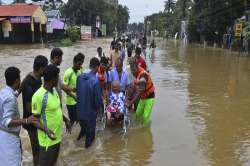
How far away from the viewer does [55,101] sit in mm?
5641

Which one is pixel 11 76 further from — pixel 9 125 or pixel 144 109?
pixel 144 109

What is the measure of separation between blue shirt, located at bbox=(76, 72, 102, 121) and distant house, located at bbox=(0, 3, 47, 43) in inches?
1824

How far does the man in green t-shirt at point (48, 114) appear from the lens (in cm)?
553

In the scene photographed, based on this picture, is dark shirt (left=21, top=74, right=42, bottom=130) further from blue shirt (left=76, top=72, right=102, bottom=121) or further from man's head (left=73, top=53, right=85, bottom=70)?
man's head (left=73, top=53, right=85, bottom=70)

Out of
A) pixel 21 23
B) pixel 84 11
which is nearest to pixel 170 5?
pixel 84 11

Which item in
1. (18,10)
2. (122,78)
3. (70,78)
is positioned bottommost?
(122,78)

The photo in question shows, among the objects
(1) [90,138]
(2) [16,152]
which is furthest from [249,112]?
(2) [16,152]

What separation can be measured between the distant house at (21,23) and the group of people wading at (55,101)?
4432 centimetres

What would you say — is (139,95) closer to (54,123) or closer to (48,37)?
(54,123)

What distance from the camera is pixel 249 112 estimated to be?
12047 mm

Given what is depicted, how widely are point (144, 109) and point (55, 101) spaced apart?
4.51 meters

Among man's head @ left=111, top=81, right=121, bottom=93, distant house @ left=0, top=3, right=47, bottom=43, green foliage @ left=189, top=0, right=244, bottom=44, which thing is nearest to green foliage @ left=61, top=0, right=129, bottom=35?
green foliage @ left=189, top=0, right=244, bottom=44

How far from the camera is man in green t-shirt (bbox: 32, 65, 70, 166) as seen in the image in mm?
5531

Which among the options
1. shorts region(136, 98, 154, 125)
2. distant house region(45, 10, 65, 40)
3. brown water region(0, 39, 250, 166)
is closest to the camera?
brown water region(0, 39, 250, 166)
